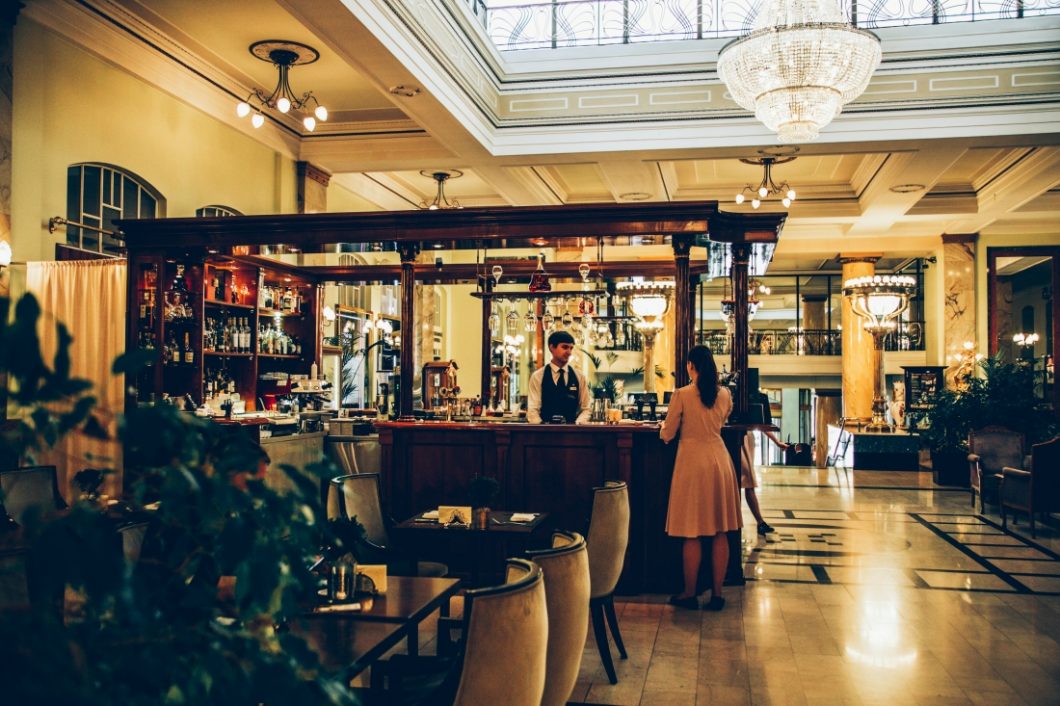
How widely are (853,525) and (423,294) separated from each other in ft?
28.8

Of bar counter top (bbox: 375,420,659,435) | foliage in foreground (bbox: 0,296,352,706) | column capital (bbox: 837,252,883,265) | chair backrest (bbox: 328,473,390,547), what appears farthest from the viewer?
column capital (bbox: 837,252,883,265)

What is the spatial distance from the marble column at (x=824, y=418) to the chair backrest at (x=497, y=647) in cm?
1787

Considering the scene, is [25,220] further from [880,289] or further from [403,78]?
[880,289]

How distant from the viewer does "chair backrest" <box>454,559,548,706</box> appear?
2.34 m

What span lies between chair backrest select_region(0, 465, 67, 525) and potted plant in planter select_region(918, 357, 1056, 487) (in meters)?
9.73

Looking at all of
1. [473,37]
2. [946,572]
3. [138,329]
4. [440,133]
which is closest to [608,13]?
[473,37]

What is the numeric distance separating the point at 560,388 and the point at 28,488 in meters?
3.91

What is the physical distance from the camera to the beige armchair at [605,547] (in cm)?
434

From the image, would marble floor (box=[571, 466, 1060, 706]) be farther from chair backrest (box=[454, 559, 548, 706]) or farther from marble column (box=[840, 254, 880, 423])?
marble column (box=[840, 254, 880, 423])

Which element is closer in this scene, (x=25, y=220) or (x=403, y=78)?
(x=25, y=220)

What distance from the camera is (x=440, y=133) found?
8977mm

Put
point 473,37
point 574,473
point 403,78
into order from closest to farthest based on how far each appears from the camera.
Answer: point 574,473 → point 403,78 → point 473,37

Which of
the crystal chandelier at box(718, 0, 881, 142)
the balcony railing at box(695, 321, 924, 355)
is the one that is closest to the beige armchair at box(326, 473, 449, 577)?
the crystal chandelier at box(718, 0, 881, 142)

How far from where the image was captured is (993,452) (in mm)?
9797
